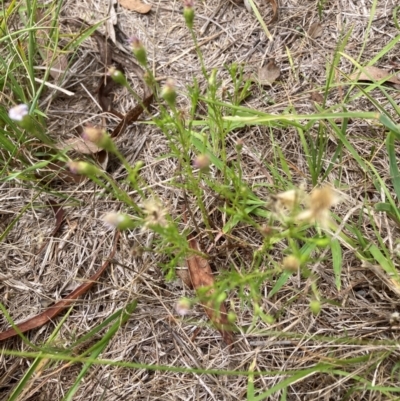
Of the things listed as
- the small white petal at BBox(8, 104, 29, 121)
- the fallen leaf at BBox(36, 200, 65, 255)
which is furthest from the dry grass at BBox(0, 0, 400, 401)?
the small white petal at BBox(8, 104, 29, 121)

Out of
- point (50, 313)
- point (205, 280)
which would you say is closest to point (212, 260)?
point (205, 280)

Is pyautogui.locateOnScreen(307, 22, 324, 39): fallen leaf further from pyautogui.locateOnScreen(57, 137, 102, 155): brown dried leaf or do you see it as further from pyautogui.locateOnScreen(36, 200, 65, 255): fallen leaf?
pyautogui.locateOnScreen(36, 200, 65, 255): fallen leaf

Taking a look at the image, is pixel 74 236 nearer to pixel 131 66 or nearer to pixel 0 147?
pixel 0 147

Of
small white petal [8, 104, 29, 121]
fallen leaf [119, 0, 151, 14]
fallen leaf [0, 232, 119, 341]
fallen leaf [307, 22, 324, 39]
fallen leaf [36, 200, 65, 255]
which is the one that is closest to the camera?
small white petal [8, 104, 29, 121]

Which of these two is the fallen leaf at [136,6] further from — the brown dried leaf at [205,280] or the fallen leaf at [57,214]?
the brown dried leaf at [205,280]

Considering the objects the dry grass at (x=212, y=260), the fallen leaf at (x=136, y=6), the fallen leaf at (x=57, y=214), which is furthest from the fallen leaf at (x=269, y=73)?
the fallen leaf at (x=57, y=214)

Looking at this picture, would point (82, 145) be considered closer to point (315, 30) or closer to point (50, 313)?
point (50, 313)

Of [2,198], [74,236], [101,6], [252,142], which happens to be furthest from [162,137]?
[101,6]
